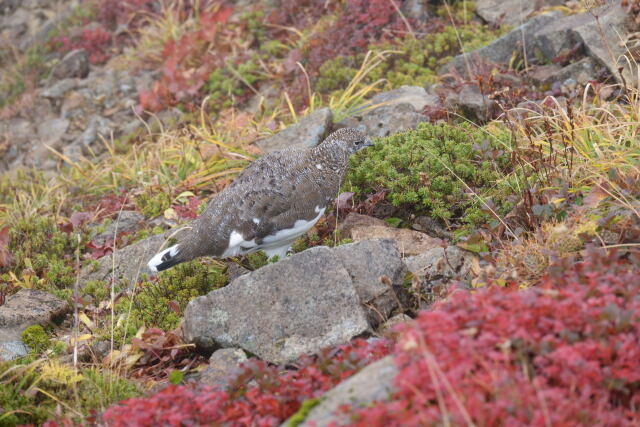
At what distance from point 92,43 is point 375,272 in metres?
8.58

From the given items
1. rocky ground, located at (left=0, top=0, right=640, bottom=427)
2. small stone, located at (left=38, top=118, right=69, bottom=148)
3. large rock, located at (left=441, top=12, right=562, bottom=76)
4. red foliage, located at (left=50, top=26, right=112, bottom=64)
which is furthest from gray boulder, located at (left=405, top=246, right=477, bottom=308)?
red foliage, located at (left=50, top=26, right=112, bottom=64)

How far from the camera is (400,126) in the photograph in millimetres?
6770

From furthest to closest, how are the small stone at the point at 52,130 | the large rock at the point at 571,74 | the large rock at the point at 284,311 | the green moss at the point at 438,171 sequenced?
1. the small stone at the point at 52,130
2. the large rock at the point at 571,74
3. the green moss at the point at 438,171
4. the large rock at the point at 284,311

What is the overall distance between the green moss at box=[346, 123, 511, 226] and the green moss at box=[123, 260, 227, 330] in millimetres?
1360

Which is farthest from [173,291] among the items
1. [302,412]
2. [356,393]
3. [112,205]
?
[356,393]

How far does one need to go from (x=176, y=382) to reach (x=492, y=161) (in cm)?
289

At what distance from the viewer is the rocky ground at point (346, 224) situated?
2928 millimetres

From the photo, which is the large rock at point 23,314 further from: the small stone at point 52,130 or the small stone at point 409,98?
the small stone at point 52,130

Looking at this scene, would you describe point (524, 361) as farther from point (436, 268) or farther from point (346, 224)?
point (346, 224)

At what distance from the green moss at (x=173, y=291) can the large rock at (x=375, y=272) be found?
Answer: 134 centimetres

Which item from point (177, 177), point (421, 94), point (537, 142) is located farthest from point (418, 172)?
point (177, 177)

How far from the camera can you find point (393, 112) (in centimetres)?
702

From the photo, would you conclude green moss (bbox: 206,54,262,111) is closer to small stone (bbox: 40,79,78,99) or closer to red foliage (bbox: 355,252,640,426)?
small stone (bbox: 40,79,78,99)

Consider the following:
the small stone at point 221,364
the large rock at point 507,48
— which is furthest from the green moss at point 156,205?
the large rock at point 507,48
